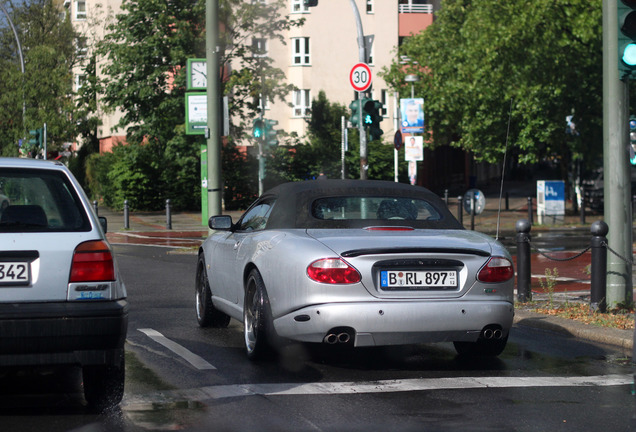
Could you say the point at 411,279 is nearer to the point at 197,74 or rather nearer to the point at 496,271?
the point at 496,271

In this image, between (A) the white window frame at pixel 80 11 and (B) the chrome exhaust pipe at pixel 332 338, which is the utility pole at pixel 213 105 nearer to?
(B) the chrome exhaust pipe at pixel 332 338

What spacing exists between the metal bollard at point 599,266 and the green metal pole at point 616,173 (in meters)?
0.18

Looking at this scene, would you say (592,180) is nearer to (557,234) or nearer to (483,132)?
(483,132)

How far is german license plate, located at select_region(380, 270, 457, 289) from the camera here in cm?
702

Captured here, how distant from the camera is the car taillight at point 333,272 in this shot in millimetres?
6961

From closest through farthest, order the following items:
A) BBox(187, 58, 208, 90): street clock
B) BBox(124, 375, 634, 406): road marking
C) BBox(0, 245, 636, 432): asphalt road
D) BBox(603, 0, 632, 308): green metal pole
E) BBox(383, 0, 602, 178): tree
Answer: BBox(0, 245, 636, 432): asphalt road
BBox(124, 375, 634, 406): road marking
BBox(603, 0, 632, 308): green metal pole
BBox(187, 58, 208, 90): street clock
BBox(383, 0, 602, 178): tree

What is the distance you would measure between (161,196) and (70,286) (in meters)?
36.4

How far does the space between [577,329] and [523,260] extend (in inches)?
82.4

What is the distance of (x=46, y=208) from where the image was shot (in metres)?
6.11

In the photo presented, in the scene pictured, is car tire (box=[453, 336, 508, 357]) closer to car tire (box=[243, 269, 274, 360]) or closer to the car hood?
the car hood

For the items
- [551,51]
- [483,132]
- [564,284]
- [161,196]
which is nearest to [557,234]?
[551,51]

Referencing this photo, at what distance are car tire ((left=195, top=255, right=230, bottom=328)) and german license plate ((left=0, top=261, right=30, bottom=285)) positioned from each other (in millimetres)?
4108

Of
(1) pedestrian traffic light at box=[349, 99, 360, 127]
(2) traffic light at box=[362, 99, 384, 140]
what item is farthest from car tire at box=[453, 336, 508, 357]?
(1) pedestrian traffic light at box=[349, 99, 360, 127]

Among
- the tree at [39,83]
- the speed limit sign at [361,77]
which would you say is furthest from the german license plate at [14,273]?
the tree at [39,83]
